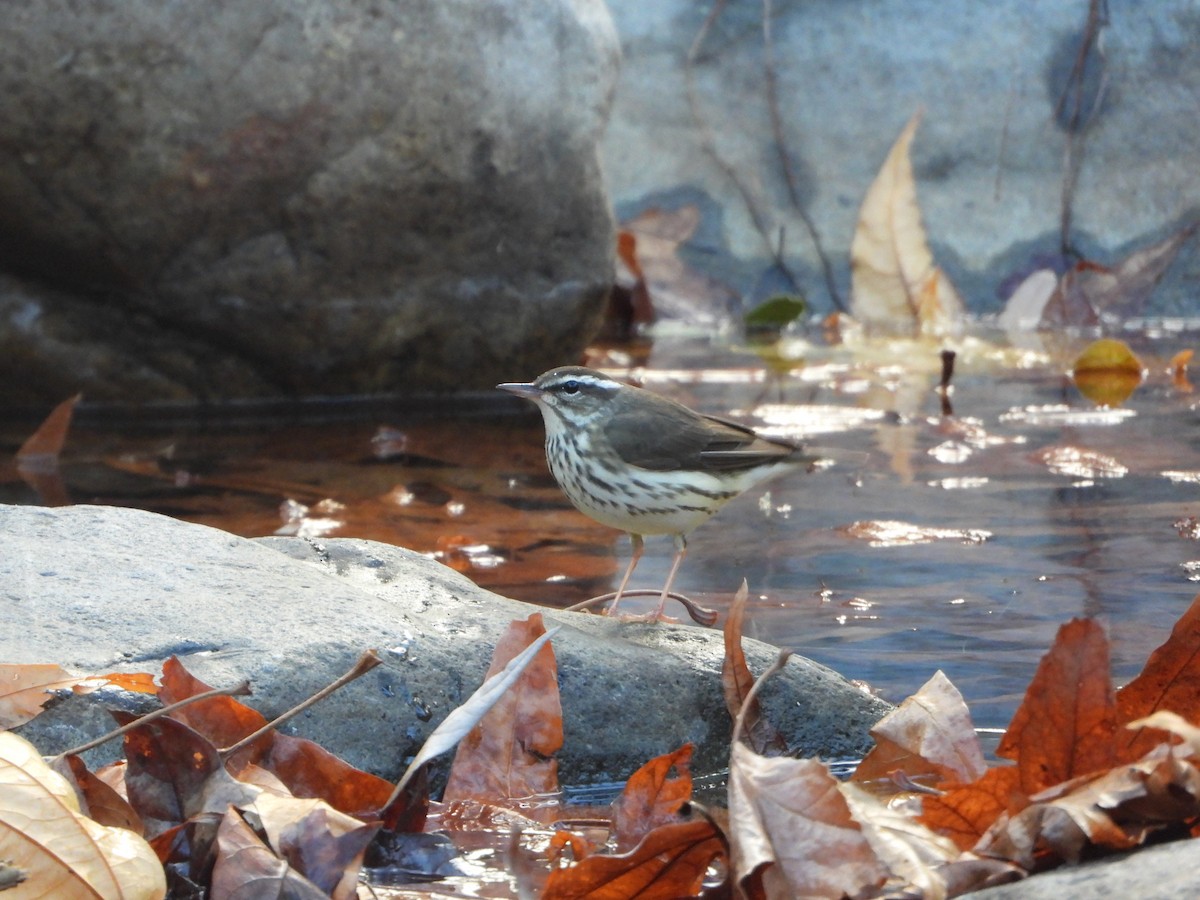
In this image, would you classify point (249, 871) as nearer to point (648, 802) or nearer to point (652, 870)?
point (652, 870)

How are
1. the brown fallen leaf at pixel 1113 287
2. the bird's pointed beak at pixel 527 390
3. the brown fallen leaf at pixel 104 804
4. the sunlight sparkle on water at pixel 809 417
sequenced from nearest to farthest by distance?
the brown fallen leaf at pixel 104 804 → the bird's pointed beak at pixel 527 390 → the sunlight sparkle on water at pixel 809 417 → the brown fallen leaf at pixel 1113 287

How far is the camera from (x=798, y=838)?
2564 millimetres

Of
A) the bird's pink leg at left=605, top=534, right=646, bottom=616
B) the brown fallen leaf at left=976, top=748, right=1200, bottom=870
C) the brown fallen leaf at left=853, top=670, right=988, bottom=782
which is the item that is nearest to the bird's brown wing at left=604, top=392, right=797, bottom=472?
the bird's pink leg at left=605, top=534, right=646, bottom=616

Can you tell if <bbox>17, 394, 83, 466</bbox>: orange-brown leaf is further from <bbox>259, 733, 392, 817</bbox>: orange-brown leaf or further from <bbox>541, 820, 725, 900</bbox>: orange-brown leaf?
<bbox>541, 820, 725, 900</bbox>: orange-brown leaf

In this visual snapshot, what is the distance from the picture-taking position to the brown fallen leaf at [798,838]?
8.27ft

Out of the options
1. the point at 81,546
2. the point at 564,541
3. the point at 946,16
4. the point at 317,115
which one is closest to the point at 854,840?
the point at 81,546

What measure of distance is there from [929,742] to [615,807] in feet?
2.31

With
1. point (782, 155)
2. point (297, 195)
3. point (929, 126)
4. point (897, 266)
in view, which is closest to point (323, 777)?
point (297, 195)

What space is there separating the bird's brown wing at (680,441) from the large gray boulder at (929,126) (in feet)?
22.7

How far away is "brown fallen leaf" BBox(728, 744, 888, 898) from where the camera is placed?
2.52 metres

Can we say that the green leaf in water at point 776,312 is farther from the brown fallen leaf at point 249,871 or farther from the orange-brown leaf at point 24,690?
the brown fallen leaf at point 249,871

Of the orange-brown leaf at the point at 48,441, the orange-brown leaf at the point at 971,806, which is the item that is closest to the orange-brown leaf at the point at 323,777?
the orange-brown leaf at the point at 971,806

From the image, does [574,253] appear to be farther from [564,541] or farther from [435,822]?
[435,822]

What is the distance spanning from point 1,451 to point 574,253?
119 inches
